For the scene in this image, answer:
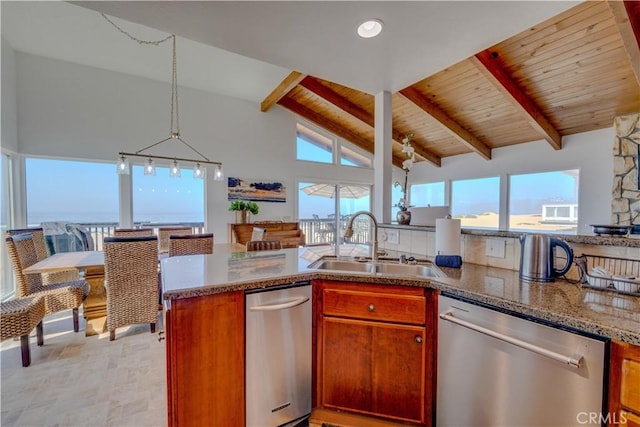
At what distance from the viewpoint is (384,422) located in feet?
4.43

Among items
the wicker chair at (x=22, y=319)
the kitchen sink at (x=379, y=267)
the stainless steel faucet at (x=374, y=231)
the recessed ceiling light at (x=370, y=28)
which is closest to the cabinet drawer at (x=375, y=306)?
the kitchen sink at (x=379, y=267)

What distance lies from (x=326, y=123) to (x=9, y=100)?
506cm

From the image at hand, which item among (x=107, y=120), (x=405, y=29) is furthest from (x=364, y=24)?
(x=107, y=120)

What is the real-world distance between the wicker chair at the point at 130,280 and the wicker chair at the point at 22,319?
46 cm

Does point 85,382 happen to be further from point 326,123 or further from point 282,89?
point 326,123

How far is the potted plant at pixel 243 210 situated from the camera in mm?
4945

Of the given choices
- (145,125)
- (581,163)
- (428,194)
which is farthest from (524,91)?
(145,125)

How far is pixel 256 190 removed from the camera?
542 cm

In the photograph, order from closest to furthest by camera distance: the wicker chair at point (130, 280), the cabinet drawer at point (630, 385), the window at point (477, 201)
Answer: the cabinet drawer at point (630, 385), the wicker chair at point (130, 280), the window at point (477, 201)

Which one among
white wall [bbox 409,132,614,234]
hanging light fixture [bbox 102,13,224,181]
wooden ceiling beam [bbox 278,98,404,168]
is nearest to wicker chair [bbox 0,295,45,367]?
hanging light fixture [bbox 102,13,224,181]

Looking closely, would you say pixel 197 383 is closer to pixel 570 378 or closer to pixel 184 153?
pixel 570 378

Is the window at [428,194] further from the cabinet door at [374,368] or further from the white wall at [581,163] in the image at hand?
the cabinet door at [374,368]

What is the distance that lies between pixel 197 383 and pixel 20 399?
1537 millimetres

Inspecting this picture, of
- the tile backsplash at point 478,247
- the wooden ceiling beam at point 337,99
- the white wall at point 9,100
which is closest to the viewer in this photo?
the tile backsplash at point 478,247
